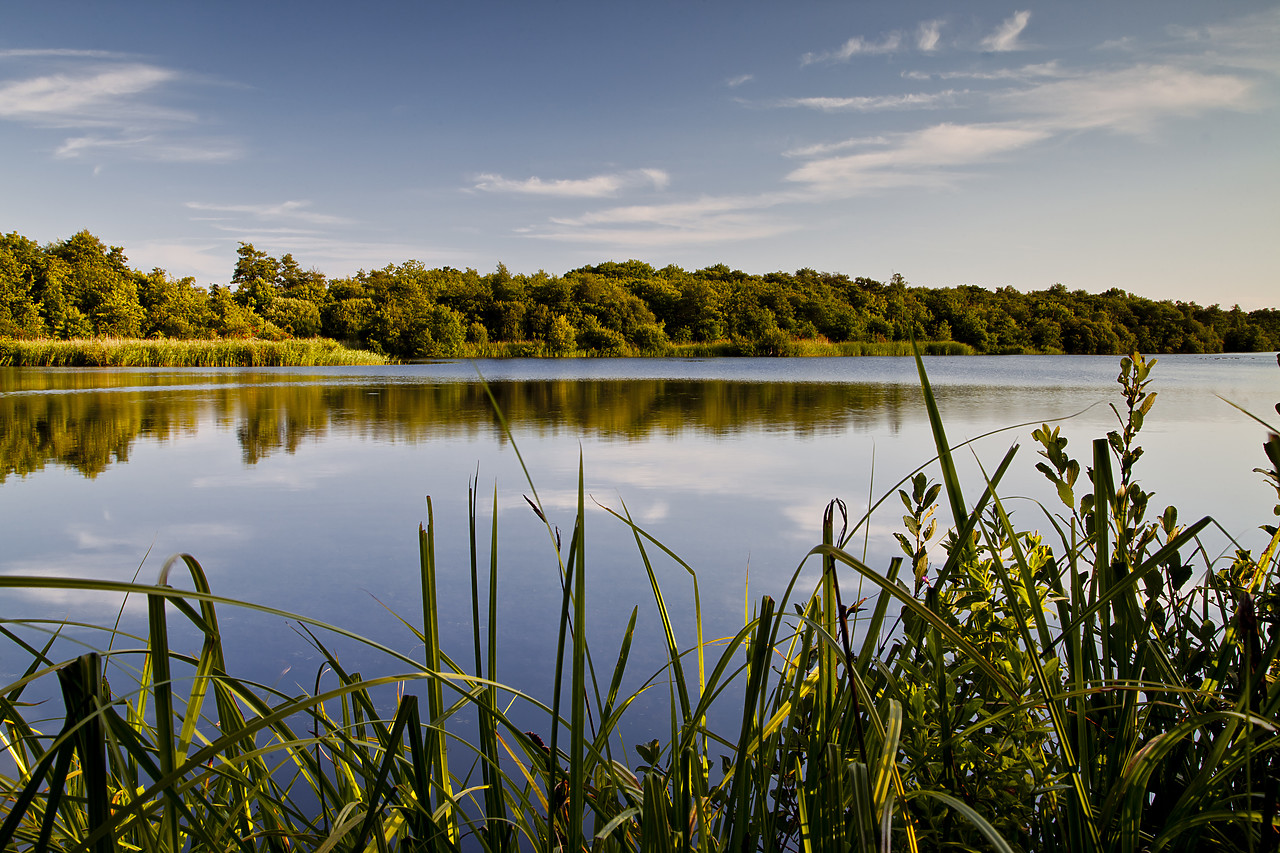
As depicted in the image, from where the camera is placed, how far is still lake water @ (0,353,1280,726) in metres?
2.18

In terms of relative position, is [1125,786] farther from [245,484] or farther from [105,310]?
[105,310]

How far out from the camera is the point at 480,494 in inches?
149

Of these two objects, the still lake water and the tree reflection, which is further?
the tree reflection

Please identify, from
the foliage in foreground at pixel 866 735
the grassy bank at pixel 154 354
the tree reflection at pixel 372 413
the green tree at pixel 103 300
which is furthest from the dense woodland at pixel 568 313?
the foliage in foreground at pixel 866 735

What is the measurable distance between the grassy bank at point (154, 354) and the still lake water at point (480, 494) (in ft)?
46.0

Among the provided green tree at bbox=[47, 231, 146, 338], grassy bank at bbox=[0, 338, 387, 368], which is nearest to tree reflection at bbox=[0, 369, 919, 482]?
grassy bank at bbox=[0, 338, 387, 368]

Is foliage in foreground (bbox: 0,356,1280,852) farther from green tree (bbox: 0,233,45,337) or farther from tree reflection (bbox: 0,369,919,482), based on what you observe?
green tree (bbox: 0,233,45,337)

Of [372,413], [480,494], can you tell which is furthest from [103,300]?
[480,494]

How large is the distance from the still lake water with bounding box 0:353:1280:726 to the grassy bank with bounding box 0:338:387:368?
14.0 m

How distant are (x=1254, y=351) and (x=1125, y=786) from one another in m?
39.9

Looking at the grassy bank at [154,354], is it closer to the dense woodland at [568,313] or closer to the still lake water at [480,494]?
the dense woodland at [568,313]

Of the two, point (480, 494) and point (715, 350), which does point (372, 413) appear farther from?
point (715, 350)

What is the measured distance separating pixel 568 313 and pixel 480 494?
35119 millimetres

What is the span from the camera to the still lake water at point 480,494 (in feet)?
7.16
